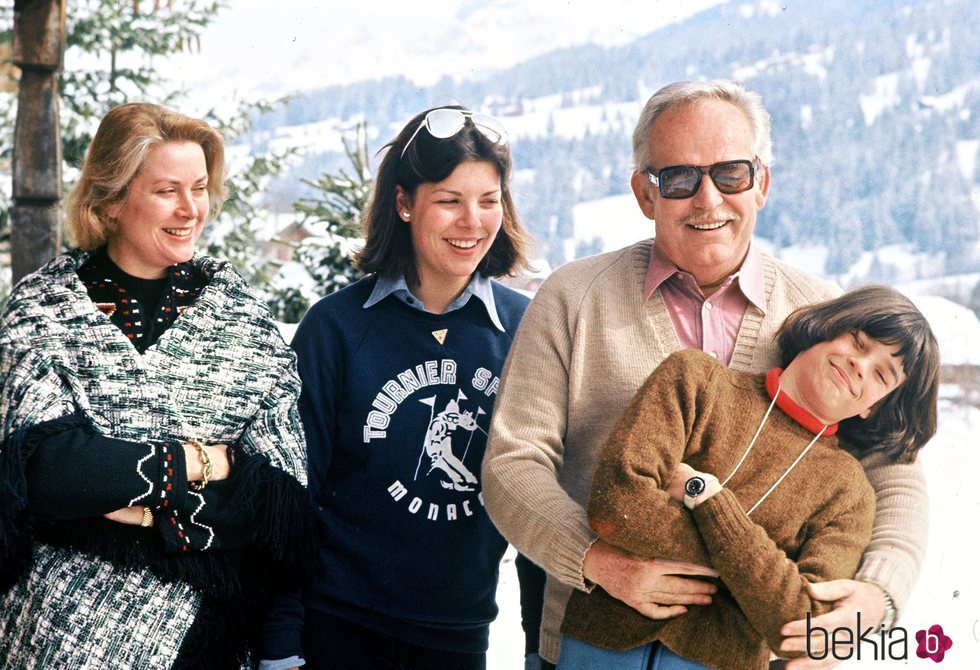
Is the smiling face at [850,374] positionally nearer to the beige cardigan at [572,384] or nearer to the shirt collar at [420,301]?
the beige cardigan at [572,384]

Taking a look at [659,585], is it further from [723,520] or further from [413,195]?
[413,195]

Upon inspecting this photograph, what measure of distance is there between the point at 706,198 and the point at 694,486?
1.80 feet

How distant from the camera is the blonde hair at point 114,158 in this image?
2.09 m

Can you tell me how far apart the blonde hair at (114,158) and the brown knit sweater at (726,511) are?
3.96ft

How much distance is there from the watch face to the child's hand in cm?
2

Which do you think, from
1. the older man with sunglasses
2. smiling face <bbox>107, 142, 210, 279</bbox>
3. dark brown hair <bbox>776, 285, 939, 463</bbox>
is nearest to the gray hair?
the older man with sunglasses

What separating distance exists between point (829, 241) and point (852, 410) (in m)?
21.1

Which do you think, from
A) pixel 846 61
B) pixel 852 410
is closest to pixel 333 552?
pixel 852 410

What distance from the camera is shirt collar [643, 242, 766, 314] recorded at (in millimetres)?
1828

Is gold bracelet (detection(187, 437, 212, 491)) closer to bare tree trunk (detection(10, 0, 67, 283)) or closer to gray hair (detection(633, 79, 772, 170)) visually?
gray hair (detection(633, 79, 772, 170))

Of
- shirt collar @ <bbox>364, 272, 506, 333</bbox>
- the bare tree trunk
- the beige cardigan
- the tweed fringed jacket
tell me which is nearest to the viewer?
the beige cardigan

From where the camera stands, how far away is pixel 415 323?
233 centimetres

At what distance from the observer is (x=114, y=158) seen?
2098 mm

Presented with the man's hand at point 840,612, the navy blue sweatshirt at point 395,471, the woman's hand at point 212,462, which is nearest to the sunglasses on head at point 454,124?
the navy blue sweatshirt at point 395,471
